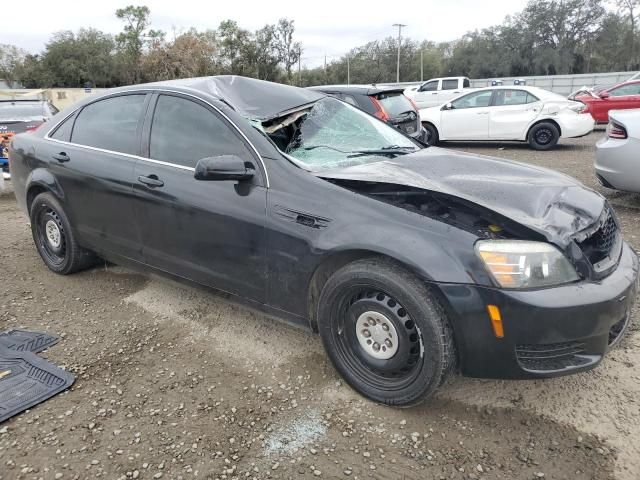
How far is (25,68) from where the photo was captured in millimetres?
52062

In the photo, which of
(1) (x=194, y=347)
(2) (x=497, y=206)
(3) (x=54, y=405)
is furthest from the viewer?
(1) (x=194, y=347)

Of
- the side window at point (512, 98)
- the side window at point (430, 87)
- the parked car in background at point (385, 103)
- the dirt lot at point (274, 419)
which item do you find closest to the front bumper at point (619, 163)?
the parked car in background at point (385, 103)

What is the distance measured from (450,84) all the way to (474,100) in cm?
893

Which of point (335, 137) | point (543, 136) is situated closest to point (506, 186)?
point (335, 137)

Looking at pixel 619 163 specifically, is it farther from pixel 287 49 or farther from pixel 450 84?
pixel 287 49

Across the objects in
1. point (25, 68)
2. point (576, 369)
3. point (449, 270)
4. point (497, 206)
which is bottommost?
point (576, 369)

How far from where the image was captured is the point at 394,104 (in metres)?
7.82

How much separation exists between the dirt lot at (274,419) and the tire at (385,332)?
15 centimetres

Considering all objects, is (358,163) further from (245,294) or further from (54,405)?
(54,405)

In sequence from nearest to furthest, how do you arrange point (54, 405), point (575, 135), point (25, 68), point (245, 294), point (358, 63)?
point (54, 405), point (245, 294), point (575, 135), point (25, 68), point (358, 63)

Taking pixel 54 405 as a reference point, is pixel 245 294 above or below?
above

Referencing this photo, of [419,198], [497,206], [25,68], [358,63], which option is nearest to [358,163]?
[419,198]

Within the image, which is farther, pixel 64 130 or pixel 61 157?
pixel 64 130

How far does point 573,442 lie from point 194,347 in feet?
7.17
